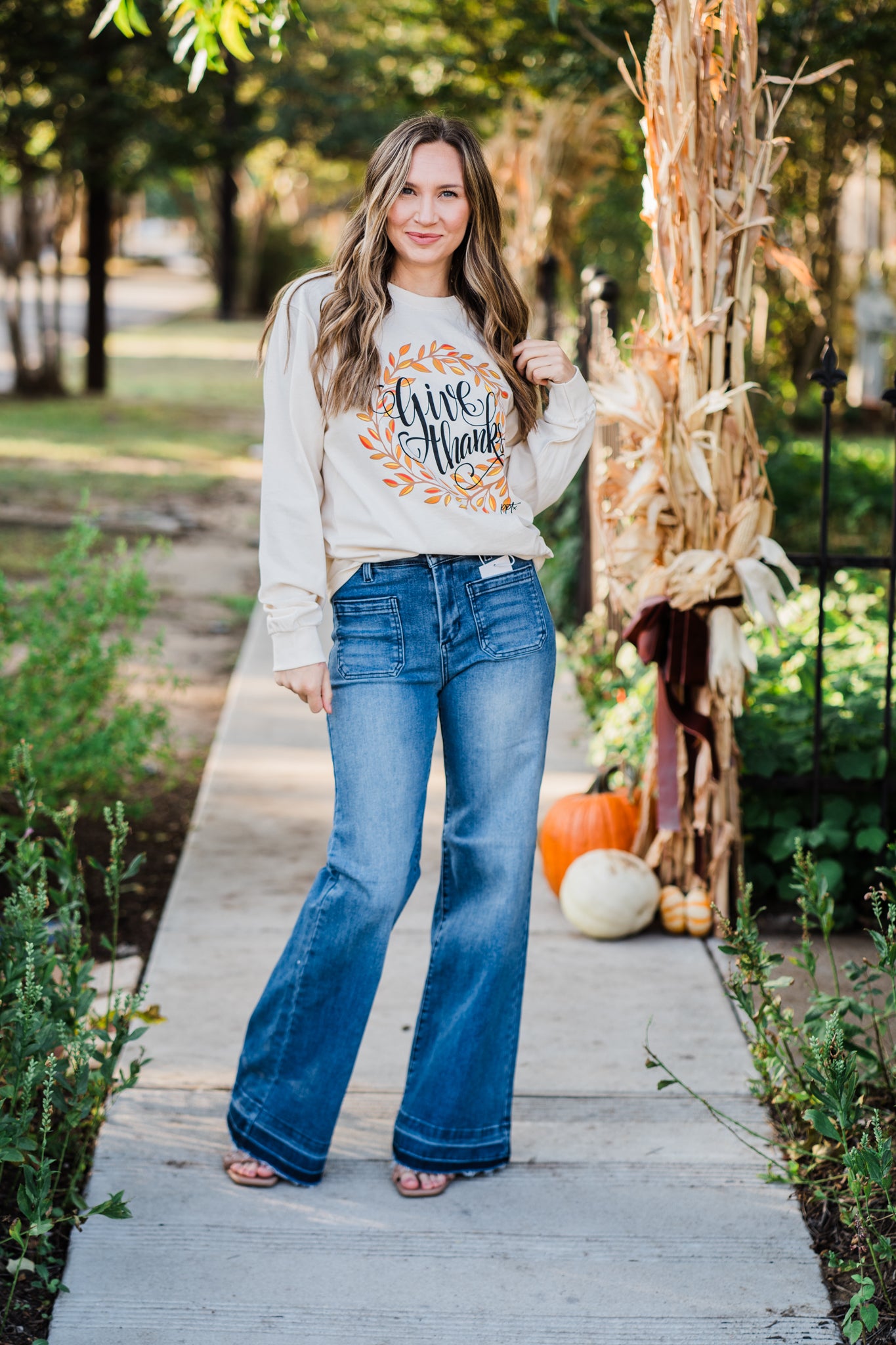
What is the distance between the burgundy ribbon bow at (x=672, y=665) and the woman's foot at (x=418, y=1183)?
4.09 feet

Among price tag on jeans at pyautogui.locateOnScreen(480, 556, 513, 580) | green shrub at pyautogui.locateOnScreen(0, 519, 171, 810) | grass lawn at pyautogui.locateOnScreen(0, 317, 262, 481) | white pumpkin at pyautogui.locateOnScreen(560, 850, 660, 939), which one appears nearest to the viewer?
price tag on jeans at pyautogui.locateOnScreen(480, 556, 513, 580)

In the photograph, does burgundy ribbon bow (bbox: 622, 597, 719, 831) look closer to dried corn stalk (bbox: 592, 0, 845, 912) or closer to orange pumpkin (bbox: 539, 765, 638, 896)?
dried corn stalk (bbox: 592, 0, 845, 912)

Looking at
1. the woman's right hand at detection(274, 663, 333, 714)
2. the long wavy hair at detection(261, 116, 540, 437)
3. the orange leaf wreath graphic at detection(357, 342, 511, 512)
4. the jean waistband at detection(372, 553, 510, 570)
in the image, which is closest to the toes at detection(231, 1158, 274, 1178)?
the woman's right hand at detection(274, 663, 333, 714)

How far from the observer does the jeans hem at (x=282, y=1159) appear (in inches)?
102

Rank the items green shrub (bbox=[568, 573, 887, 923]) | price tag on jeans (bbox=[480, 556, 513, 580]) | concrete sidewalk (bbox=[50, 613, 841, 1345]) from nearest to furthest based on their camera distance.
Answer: concrete sidewalk (bbox=[50, 613, 841, 1345])
price tag on jeans (bbox=[480, 556, 513, 580])
green shrub (bbox=[568, 573, 887, 923])

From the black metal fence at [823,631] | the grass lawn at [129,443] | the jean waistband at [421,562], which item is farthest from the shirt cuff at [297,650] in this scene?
the grass lawn at [129,443]

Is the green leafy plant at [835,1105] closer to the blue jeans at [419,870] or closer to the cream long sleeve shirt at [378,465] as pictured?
the blue jeans at [419,870]

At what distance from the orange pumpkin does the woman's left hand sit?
5.31 feet

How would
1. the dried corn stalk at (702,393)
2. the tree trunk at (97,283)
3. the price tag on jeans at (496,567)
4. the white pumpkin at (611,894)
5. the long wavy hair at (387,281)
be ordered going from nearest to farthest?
1. the long wavy hair at (387,281)
2. the price tag on jeans at (496,567)
3. the dried corn stalk at (702,393)
4. the white pumpkin at (611,894)
5. the tree trunk at (97,283)

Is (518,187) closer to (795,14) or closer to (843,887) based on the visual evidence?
(795,14)

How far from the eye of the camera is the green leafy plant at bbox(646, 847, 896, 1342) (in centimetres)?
211

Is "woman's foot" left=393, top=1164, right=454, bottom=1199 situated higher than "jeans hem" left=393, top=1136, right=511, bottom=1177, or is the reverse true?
"jeans hem" left=393, top=1136, right=511, bottom=1177

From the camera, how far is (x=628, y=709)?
14.2 ft

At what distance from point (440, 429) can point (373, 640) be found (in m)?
0.38
